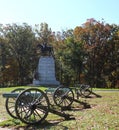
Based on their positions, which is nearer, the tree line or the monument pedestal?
the monument pedestal

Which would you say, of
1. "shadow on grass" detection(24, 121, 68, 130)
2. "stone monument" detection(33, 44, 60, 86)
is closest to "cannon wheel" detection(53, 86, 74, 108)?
"shadow on grass" detection(24, 121, 68, 130)

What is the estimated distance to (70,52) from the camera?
50.8 meters

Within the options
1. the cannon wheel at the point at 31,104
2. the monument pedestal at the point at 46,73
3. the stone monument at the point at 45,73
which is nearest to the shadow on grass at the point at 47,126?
the cannon wheel at the point at 31,104

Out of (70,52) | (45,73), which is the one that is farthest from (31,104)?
(70,52)

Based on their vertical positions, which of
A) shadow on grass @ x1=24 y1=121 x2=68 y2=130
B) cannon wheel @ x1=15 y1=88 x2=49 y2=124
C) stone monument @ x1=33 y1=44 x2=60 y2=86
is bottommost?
shadow on grass @ x1=24 y1=121 x2=68 y2=130

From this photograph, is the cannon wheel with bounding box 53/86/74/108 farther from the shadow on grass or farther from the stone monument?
the stone monument

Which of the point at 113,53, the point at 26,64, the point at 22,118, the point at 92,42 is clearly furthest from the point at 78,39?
the point at 22,118

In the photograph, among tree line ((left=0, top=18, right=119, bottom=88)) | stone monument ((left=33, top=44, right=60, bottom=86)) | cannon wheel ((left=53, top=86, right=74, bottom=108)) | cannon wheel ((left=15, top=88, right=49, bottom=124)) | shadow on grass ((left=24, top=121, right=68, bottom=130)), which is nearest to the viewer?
shadow on grass ((left=24, top=121, right=68, bottom=130))

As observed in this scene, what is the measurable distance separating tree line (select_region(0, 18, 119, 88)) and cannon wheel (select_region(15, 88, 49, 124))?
39.0m

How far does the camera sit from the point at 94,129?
1000 centimetres

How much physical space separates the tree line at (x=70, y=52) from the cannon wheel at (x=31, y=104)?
128 feet

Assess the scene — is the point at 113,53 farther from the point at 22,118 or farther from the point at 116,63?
the point at 22,118

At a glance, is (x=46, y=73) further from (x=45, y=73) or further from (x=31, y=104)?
(x=31, y=104)

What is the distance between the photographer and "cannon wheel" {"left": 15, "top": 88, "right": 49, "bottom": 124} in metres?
11.4
